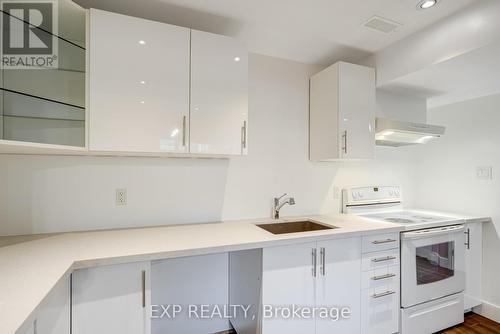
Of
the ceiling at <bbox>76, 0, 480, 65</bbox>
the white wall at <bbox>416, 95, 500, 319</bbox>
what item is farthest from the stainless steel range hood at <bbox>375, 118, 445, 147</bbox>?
the ceiling at <bbox>76, 0, 480, 65</bbox>

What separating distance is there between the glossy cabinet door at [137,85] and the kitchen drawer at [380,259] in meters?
1.47

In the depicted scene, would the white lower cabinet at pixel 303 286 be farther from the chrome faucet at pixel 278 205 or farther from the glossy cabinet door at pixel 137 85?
the glossy cabinet door at pixel 137 85

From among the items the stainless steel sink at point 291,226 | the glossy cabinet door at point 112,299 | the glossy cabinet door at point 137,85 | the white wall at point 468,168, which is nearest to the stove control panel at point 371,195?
the white wall at point 468,168

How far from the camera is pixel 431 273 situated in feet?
6.54

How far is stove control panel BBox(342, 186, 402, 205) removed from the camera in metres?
2.43

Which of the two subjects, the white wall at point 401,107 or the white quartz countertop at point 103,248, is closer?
the white quartz countertop at point 103,248

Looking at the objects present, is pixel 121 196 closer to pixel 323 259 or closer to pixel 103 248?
pixel 103 248

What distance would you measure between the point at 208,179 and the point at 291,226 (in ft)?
2.64

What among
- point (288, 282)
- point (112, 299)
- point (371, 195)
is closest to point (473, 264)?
point (371, 195)

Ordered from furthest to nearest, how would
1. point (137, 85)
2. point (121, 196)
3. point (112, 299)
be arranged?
point (121, 196)
point (137, 85)
point (112, 299)

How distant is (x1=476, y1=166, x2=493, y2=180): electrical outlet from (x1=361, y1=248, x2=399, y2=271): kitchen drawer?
1.31 metres

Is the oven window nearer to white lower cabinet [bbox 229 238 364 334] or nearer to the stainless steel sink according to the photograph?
white lower cabinet [bbox 229 238 364 334]

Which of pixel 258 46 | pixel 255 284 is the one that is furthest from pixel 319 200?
pixel 258 46

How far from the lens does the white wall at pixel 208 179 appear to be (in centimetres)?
154
